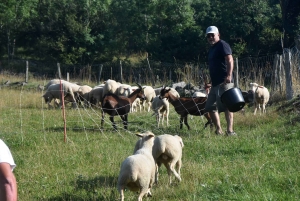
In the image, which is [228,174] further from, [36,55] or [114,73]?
[36,55]

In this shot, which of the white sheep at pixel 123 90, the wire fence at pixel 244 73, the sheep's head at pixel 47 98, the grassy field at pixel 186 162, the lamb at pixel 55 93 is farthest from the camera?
the sheep's head at pixel 47 98

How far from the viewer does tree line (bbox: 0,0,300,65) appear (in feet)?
110

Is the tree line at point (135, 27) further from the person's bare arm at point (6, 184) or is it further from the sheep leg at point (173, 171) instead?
the person's bare arm at point (6, 184)

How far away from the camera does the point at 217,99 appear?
1005 centimetres

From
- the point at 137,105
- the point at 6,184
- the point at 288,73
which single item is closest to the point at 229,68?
the point at 288,73

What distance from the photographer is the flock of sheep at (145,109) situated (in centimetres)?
598

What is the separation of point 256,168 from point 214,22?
2929 cm

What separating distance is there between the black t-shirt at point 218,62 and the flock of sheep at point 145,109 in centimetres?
172

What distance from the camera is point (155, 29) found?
126 feet

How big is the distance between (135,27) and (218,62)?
2988 centimetres

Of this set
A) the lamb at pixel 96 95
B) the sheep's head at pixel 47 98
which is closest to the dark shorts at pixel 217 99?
the lamb at pixel 96 95

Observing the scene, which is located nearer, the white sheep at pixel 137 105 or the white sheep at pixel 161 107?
the white sheep at pixel 161 107

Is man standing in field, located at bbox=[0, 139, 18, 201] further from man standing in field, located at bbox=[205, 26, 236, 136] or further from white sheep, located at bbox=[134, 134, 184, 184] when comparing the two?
man standing in field, located at bbox=[205, 26, 236, 136]

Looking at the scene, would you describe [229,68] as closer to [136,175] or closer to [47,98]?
[136,175]
